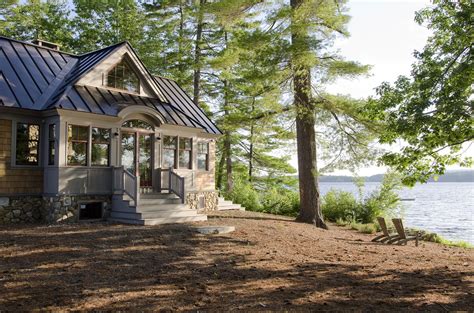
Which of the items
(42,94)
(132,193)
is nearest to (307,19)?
(132,193)

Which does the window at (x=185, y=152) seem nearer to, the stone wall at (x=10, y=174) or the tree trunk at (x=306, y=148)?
the tree trunk at (x=306, y=148)

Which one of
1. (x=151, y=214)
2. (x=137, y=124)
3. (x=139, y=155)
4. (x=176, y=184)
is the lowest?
(x=151, y=214)

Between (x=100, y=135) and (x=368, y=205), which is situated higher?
(x=100, y=135)

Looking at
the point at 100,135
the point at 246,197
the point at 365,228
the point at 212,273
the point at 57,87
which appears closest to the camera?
the point at 212,273

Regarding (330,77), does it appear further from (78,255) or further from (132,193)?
(78,255)

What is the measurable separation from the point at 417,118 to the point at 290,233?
5374 millimetres

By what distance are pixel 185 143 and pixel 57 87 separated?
214 inches

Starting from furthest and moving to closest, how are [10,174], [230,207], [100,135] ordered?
[230,207], [100,135], [10,174]

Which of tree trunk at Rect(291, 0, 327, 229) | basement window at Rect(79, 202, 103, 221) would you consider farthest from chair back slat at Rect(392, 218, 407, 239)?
basement window at Rect(79, 202, 103, 221)

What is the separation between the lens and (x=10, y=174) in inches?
501

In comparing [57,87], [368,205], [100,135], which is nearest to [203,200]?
[100,135]

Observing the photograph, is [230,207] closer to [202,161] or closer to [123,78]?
[202,161]

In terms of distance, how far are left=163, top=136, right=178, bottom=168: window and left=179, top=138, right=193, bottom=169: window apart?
367 millimetres

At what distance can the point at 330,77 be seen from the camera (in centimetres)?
1488
